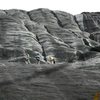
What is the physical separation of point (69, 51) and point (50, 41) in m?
4.46

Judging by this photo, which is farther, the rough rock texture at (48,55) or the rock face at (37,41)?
the rock face at (37,41)

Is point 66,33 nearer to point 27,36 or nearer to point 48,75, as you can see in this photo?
point 27,36

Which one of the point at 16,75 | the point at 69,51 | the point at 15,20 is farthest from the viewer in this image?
the point at 15,20

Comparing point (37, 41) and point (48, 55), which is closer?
point (48, 55)

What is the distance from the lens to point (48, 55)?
164 feet

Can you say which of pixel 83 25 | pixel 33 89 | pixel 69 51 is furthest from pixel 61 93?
pixel 83 25

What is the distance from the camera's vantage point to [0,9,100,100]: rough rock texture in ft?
28.9

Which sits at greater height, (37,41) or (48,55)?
(37,41)

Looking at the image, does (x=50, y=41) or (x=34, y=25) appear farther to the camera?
(x=34, y=25)

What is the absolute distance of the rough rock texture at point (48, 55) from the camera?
8805mm

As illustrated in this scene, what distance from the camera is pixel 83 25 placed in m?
77.1

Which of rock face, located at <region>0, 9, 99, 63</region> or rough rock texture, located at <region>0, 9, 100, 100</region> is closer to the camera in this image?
rough rock texture, located at <region>0, 9, 100, 100</region>

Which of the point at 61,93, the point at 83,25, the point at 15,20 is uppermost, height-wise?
the point at 61,93

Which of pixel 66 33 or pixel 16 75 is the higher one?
pixel 16 75
